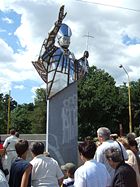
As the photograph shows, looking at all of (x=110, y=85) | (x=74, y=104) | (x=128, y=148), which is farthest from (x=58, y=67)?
(x=110, y=85)

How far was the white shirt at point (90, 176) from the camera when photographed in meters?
5.85

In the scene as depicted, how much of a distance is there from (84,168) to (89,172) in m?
0.09

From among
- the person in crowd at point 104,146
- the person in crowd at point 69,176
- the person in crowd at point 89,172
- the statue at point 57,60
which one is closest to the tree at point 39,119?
the statue at point 57,60

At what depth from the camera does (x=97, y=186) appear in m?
5.95

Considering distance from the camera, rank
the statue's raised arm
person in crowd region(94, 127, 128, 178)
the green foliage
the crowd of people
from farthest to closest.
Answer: the green foliage < the statue's raised arm < person in crowd region(94, 127, 128, 178) < the crowd of people

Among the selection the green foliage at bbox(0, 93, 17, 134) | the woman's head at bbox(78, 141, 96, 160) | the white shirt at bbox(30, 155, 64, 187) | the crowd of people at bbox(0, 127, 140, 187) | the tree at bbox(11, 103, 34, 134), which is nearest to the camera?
the crowd of people at bbox(0, 127, 140, 187)

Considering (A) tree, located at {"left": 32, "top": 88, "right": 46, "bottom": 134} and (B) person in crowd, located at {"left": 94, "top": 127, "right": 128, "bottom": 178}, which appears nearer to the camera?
(B) person in crowd, located at {"left": 94, "top": 127, "right": 128, "bottom": 178}

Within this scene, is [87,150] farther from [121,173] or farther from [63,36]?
[63,36]

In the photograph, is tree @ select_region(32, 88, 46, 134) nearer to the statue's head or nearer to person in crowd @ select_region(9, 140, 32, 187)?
the statue's head

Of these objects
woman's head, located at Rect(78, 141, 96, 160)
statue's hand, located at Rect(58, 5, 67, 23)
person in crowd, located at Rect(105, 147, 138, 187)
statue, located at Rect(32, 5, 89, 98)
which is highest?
statue's hand, located at Rect(58, 5, 67, 23)

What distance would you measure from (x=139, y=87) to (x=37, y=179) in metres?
63.8

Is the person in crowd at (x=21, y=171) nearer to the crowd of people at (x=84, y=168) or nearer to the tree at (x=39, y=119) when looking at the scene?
the crowd of people at (x=84, y=168)

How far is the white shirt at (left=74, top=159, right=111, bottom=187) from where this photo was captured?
230 inches

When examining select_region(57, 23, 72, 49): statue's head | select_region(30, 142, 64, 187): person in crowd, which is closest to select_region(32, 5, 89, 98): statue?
select_region(57, 23, 72, 49): statue's head
